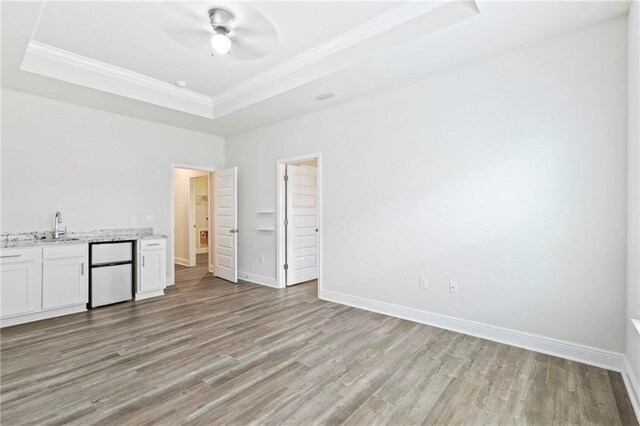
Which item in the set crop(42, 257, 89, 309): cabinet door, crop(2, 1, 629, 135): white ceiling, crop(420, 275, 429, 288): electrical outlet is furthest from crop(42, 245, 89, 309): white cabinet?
crop(420, 275, 429, 288): electrical outlet

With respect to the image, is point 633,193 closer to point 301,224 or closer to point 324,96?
point 324,96

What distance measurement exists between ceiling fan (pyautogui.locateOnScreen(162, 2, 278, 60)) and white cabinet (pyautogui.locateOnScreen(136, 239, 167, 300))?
290 centimetres

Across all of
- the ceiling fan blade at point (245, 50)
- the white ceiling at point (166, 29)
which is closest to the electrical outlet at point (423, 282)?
the white ceiling at point (166, 29)

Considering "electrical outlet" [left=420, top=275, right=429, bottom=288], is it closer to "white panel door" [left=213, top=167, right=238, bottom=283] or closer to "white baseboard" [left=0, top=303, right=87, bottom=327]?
"white panel door" [left=213, top=167, right=238, bottom=283]

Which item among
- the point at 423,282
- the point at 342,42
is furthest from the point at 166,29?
the point at 423,282

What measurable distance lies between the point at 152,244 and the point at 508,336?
15.4 feet

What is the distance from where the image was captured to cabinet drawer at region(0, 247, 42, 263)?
11.2 feet

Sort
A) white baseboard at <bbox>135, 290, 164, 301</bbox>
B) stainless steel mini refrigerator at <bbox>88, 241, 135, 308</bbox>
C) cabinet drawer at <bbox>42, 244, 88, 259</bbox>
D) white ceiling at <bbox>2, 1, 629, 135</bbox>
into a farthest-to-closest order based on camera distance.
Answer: white baseboard at <bbox>135, 290, 164, 301</bbox>
stainless steel mini refrigerator at <bbox>88, 241, 135, 308</bbox>
cabinet drawer at <bbox>42, 244, 88, 259</bbox>
white ceiling at <bbox>2, 1, 629, 135</bbox>

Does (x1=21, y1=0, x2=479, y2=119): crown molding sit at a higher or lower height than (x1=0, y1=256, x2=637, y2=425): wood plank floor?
higher

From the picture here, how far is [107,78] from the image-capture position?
3.91 m

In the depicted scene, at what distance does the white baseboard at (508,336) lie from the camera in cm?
257

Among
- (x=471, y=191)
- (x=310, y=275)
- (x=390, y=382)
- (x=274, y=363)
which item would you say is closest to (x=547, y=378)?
(x=390, y=382)

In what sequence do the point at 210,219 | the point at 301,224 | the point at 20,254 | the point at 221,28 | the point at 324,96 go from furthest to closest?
the point at 210,219 → the point at 301,224 → the point at 324,96 → the point at 20,254 → the point at 221,28

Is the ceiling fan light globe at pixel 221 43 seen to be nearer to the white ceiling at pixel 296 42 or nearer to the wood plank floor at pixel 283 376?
the white ceiling at pixel 296 42
